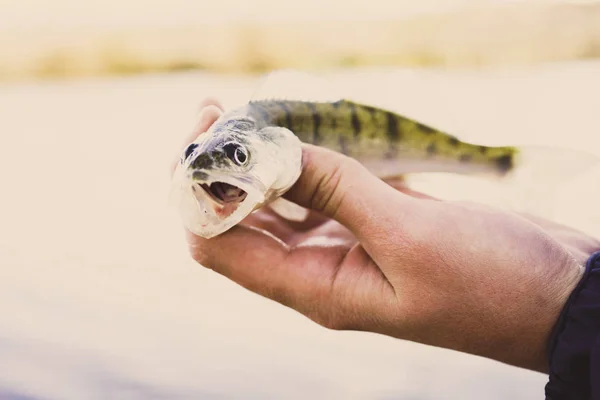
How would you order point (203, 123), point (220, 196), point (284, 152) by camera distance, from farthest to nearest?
point (203, 123) < point (284, 152) < point (220, 196)

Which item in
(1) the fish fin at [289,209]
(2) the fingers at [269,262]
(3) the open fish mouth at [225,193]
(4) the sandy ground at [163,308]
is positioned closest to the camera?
(3) the open fish mouth at [225,193]

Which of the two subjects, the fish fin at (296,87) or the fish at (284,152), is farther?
the fish fin at (296,87)

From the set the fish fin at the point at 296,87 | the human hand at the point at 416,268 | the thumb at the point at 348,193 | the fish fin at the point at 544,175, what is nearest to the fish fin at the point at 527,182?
the fish fin at the point at 544,175

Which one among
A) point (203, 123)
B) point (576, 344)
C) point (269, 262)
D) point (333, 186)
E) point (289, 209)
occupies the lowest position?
point (576, 344)

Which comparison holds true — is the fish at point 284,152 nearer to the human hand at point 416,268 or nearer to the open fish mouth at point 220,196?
the open fish mouth at point 220,196

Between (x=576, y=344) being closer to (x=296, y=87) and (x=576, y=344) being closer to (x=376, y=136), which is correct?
(x=376, y=136)

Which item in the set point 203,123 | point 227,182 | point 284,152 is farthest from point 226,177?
point 203,123
